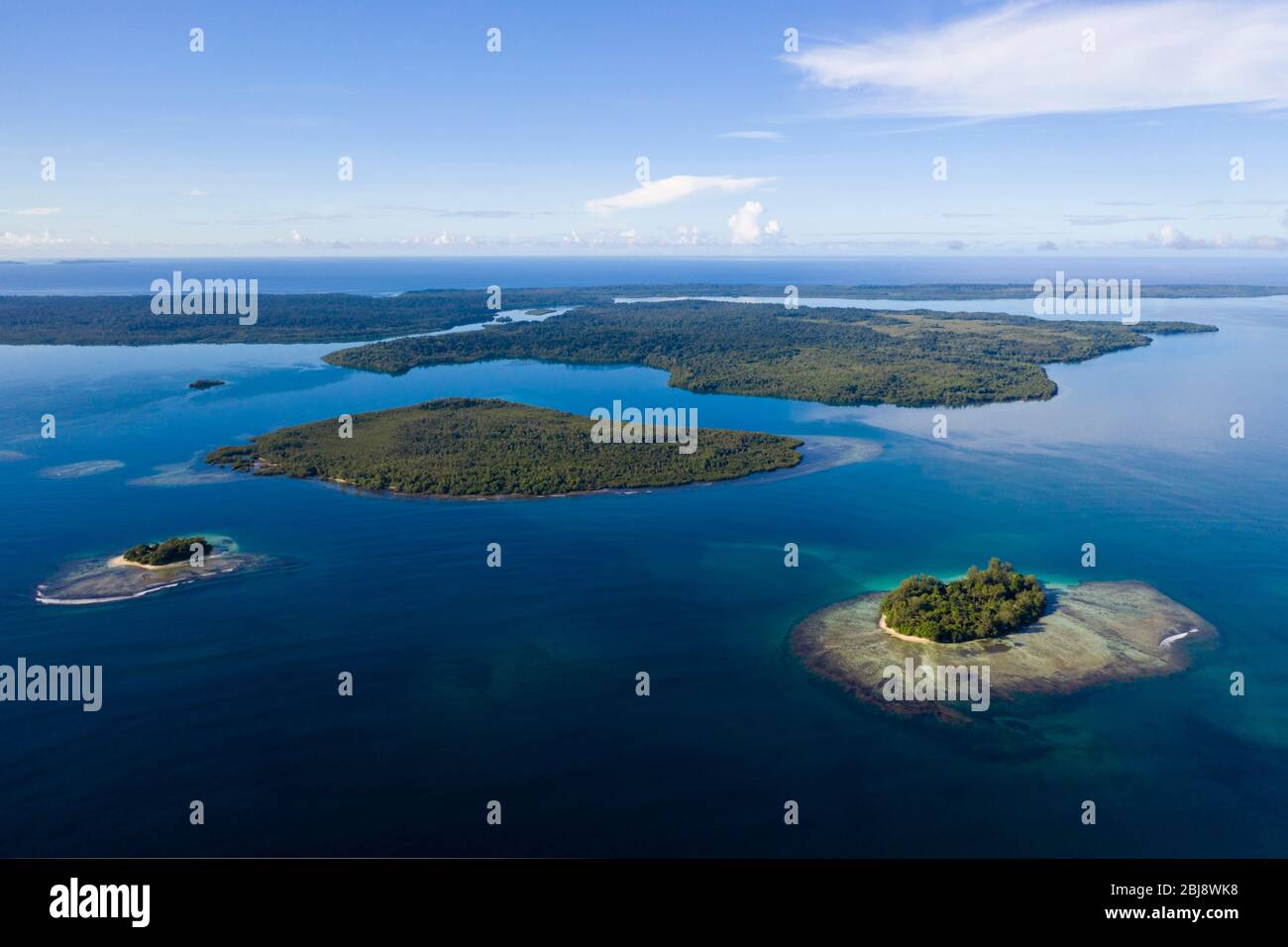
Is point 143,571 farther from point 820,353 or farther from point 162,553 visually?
point 820,353

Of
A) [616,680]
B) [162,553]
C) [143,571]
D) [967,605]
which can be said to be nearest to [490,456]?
[162,553]

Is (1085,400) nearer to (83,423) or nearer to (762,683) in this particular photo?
(762,683)

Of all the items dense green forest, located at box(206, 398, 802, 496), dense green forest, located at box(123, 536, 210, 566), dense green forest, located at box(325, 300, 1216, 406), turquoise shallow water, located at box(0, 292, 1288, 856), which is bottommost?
turquoise shallow water, located at box(0, 292, 1288, 856)

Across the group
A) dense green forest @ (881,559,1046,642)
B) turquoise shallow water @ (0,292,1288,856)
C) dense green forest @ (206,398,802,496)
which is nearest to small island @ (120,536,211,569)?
turquoise shallow water @ (0,292,1288,856)

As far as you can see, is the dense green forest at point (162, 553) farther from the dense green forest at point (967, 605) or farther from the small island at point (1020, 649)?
the dense green forest at point (967, 605)

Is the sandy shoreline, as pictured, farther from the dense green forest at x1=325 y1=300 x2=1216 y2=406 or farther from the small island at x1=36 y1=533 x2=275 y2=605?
the dense green forest at x1=325 y1=300 x2=1216 y2=406

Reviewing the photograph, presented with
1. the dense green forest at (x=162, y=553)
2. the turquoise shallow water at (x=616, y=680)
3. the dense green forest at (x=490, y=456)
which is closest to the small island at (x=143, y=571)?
the dense green forest at (x=162, y=553)

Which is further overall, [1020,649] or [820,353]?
[820,353]
